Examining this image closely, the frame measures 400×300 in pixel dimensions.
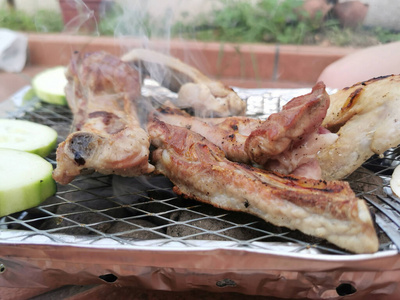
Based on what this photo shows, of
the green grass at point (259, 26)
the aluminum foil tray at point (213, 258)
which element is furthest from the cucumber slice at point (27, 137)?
the green grass at point (259, 26)

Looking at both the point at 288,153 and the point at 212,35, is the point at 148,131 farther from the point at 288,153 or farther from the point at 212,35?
the point at 212,35

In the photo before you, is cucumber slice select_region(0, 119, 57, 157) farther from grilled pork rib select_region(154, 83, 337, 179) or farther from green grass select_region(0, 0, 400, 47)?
green grass select_region(0, 0, 400, 47)

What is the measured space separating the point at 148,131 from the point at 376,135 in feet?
3.97

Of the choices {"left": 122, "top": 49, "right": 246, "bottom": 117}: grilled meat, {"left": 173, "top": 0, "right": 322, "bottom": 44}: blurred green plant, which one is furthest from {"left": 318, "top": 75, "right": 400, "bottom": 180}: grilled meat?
{"left": 173, "top": 0, "right": 322, "bottom": 44}: blurred green plant

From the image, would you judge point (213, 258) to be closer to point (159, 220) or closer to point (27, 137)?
point (159, 220)

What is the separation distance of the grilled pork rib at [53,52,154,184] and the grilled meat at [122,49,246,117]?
0.30 m

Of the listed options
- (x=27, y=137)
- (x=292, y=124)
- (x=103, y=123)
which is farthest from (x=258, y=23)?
(x=292, y=124)

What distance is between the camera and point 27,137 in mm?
2385

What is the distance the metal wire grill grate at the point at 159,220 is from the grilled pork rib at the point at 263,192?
3.4 inches

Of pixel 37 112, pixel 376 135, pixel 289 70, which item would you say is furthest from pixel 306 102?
pixel 289 70

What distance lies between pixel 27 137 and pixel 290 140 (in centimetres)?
178

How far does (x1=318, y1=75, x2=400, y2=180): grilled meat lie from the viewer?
5.56ft

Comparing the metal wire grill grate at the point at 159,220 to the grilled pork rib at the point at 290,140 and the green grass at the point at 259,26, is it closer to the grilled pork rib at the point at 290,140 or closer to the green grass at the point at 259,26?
the grilled pork rib at the point at 290,140

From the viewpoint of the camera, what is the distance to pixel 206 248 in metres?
1.40
